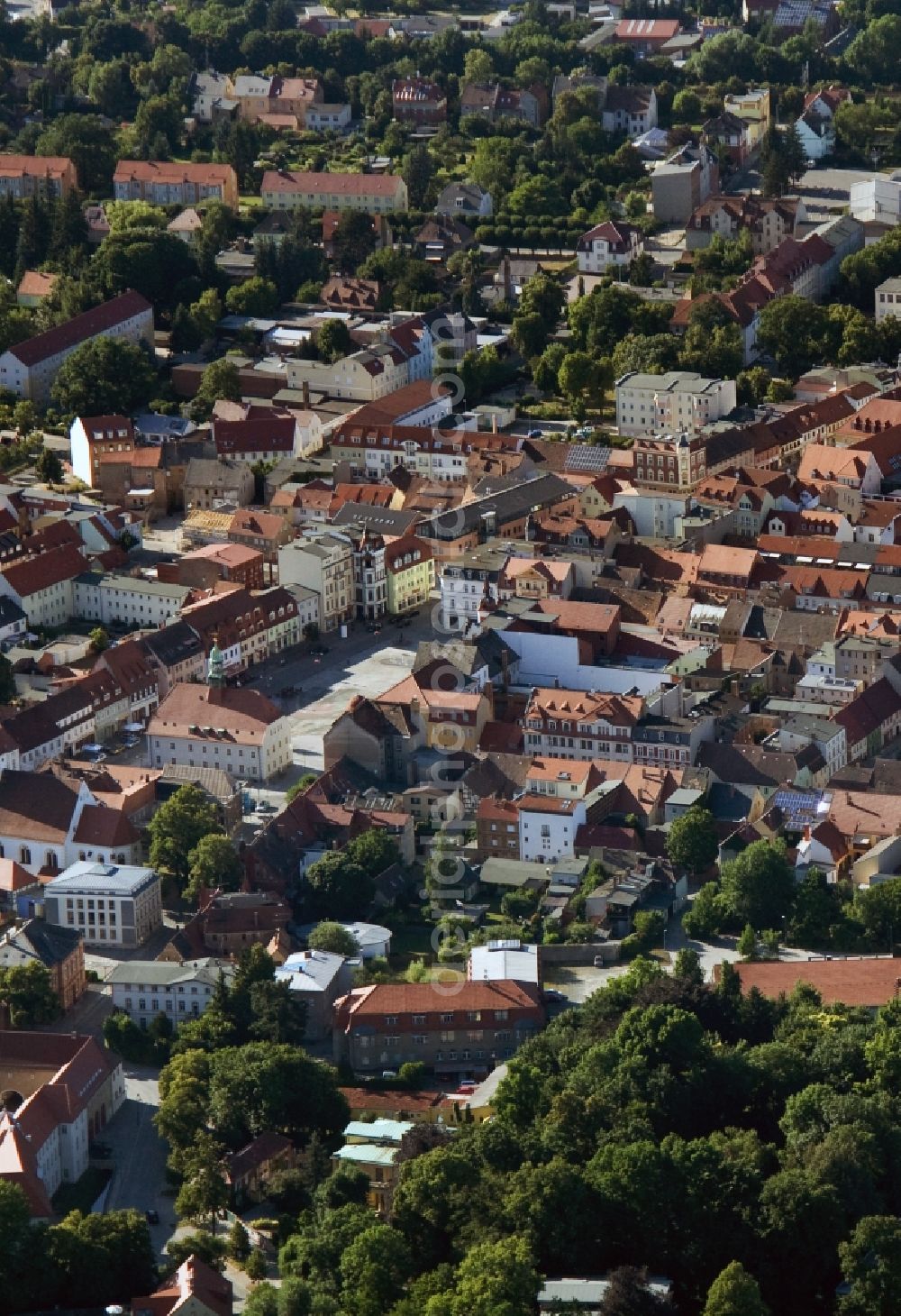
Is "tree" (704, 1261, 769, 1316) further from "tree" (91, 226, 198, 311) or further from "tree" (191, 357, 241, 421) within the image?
"tree" (91, 226, 198, 311)

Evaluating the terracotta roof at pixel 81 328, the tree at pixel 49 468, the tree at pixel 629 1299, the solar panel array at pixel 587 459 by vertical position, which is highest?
the tree at pixel 629 1299

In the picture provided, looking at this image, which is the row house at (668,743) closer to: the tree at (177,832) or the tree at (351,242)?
the tree at (177,832)

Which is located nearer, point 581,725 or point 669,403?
point 581,725

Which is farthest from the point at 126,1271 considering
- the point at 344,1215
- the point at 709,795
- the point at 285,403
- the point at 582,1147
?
the point at 285,403

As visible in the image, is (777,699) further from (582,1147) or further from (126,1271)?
(126,1271)

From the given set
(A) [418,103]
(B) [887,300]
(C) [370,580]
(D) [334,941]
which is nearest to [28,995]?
(D) [334,941]

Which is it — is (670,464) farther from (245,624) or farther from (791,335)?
(245,624)

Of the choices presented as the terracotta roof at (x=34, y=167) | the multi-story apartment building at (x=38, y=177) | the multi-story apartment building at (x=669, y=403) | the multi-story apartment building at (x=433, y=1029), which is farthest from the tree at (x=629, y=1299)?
the terracotta roof at (x=34, y=167)
